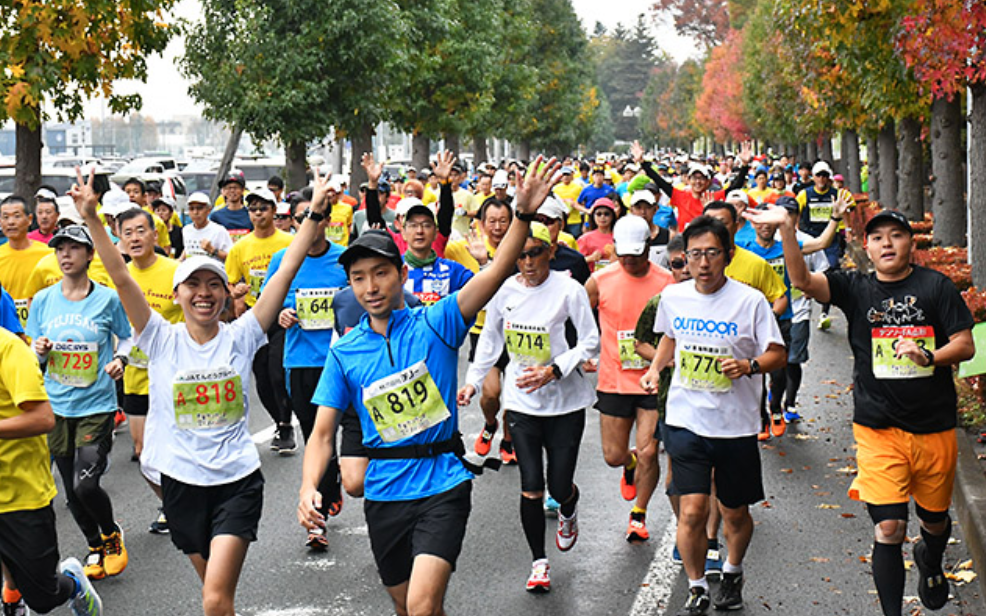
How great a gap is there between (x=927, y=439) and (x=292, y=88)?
21.2 metres

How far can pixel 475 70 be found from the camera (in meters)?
40.1

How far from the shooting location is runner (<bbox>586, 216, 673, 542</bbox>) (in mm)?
8086

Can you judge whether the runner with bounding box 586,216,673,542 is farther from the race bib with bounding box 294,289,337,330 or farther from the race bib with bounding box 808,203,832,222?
the race bib with bounding box 808,203,832,222

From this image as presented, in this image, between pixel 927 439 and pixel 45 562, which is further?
pixel 927 439

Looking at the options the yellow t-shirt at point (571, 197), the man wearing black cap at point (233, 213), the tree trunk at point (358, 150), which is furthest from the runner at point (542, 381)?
the tree trunk at point (358, 150)

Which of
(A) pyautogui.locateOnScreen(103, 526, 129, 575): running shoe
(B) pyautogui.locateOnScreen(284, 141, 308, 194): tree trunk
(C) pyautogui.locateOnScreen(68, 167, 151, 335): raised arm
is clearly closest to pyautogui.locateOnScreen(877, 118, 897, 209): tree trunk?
(B) pyautogui.locateOnScreen(284, 141, 308, 194): tree trunk

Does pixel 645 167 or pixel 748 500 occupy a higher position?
pixel 645 167

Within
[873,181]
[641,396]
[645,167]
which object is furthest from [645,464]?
[873,181]

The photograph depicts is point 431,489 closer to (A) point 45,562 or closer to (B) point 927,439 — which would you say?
(A) point 45,562

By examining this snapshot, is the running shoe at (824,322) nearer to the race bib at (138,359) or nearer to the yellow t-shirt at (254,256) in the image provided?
the yellow t-shirt at (254,256)

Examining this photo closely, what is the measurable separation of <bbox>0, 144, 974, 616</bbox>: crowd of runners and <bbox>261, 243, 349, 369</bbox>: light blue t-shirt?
0.7 inches

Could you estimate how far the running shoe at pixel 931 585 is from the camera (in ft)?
21.7

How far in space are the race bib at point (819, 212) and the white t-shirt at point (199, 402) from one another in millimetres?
A: 12747

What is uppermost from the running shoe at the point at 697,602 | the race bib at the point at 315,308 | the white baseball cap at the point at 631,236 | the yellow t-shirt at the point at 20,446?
the white baseball cap at the point at 631,236
